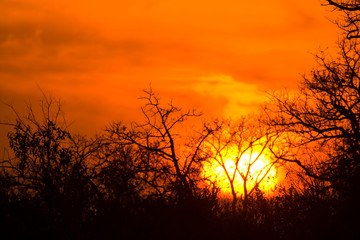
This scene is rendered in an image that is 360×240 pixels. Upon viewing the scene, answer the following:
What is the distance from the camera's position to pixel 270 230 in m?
24.3

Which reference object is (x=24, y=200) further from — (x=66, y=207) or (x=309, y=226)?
(x=309, y=226)

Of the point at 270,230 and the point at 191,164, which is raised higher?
the point at 191,164

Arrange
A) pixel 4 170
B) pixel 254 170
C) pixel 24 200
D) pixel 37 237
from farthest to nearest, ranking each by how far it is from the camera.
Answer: pixel 254 170
pixel 4 170
pixel 24 200
pixel 37 237

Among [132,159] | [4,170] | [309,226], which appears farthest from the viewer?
[309,226]

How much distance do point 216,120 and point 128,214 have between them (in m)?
16.0

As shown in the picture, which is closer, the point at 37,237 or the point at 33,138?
the point at 37,237

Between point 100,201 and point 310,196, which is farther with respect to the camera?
point 310,196

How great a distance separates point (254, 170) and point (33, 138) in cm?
2493

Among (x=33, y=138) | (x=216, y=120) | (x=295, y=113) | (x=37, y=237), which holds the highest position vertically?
(x=216, y=120)

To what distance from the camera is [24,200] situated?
16.6 m

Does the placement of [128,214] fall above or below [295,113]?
below

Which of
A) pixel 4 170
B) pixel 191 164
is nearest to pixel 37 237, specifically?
pixel 4 170

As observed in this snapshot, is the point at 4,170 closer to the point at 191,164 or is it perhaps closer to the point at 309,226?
the point at 191,164

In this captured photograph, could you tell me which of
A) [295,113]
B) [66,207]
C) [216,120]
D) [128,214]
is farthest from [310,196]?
[66,207]
